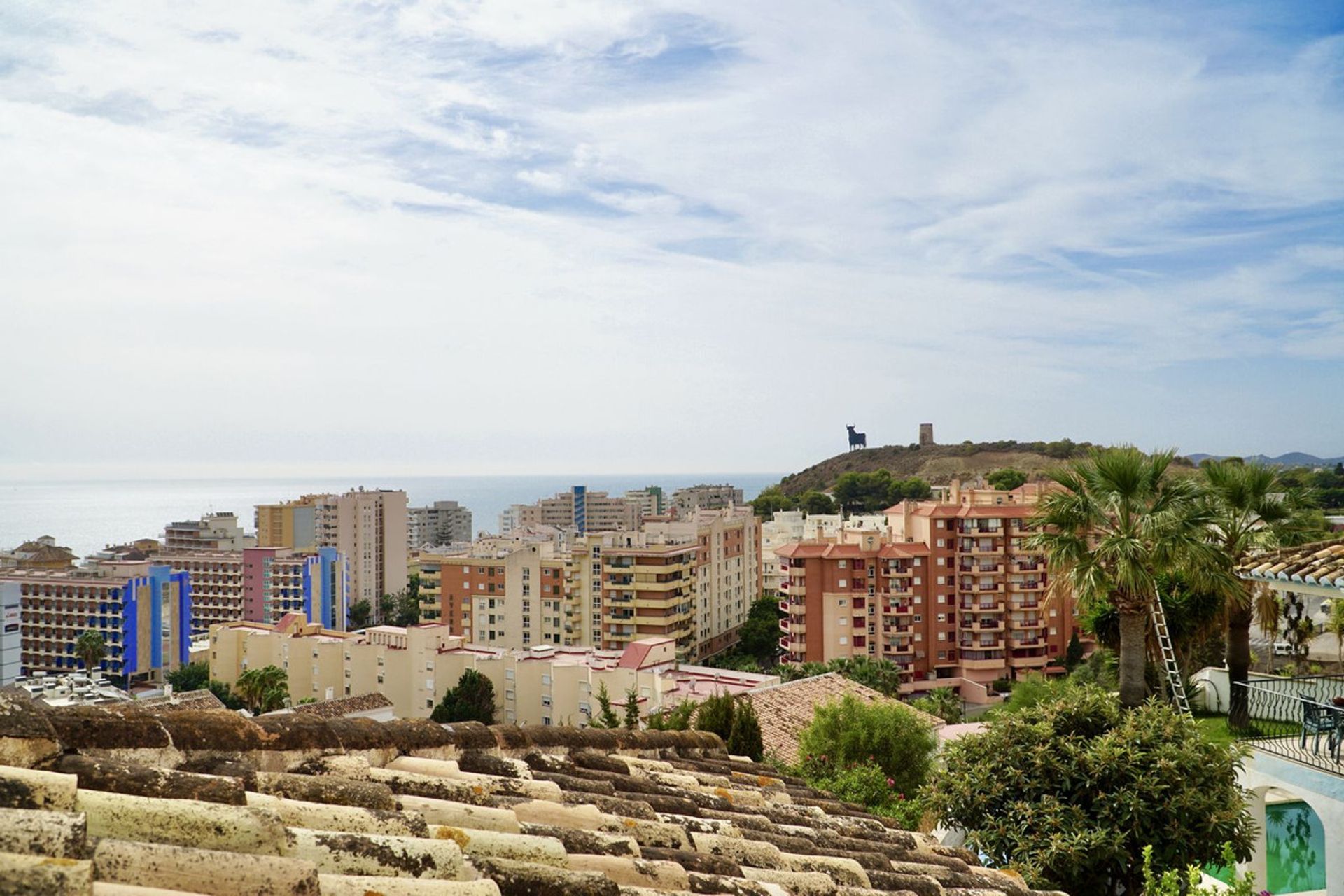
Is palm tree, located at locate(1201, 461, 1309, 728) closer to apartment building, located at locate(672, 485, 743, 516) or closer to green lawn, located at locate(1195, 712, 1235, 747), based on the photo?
green lawn, located at locate(1195, 712, 1235, 747)

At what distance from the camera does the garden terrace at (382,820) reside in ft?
6.36

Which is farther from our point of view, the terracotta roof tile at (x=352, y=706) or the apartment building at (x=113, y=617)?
the apartment building at (x=113, y=617)

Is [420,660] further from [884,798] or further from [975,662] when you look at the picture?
[884,798]

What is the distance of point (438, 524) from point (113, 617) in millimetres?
80880

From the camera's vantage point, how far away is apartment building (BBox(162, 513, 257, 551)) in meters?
87.4

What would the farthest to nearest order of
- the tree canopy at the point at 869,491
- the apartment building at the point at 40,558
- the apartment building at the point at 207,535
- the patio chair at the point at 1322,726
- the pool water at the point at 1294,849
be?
the tree canopy at the point at 869,491 < the apartment building at the point at 207,535 < the apartment building at the point at 40,558 < the pool water at the point at 1294,849 < the patio chair at the point at 1322,726

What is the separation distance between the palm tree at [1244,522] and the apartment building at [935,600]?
35.0 metres

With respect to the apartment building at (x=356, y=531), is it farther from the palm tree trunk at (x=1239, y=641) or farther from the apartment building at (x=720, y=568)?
the palm tree trunk at (x=1239, y=641)

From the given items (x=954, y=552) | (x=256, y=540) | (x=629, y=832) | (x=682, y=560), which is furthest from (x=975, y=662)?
(x=256, y=540)

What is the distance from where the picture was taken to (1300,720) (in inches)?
413

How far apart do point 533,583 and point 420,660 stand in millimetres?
14379

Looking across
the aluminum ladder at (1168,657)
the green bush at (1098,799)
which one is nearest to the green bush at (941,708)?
the aluminum ladder at (1168,657)

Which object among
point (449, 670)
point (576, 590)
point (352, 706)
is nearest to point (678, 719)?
point (352, 706)

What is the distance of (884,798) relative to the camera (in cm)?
1366
